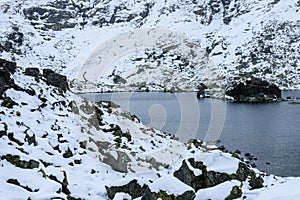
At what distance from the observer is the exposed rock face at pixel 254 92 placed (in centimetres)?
13762

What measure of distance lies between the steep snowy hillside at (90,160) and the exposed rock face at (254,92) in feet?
348

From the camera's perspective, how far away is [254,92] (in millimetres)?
142500

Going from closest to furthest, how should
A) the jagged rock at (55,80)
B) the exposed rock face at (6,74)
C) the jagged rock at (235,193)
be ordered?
the jagged rock at (235,193), the exposed rock face at (6,74), the jagged rock at (55,80)

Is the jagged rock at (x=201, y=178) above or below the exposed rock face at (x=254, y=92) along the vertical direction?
below

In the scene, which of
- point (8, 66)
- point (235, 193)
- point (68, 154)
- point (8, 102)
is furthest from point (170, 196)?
point (8, 66)

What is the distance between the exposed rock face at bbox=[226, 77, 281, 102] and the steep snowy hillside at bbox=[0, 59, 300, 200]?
106077 mm

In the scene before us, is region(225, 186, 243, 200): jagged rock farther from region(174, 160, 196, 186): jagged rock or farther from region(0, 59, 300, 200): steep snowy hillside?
region(174, 160, 196, 186): jagged rock

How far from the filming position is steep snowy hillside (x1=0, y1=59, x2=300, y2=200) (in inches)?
747

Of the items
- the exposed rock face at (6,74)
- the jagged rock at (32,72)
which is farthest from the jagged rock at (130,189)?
the jagged rock at (32,72)

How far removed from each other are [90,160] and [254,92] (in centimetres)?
12727

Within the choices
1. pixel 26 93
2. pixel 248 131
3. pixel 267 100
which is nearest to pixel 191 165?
pixel 26 93

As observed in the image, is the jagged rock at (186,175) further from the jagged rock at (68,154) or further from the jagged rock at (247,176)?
the jagged rock at (68,154)

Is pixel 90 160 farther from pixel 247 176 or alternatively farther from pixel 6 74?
pixel 6 74

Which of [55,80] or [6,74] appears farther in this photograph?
[55,80]
